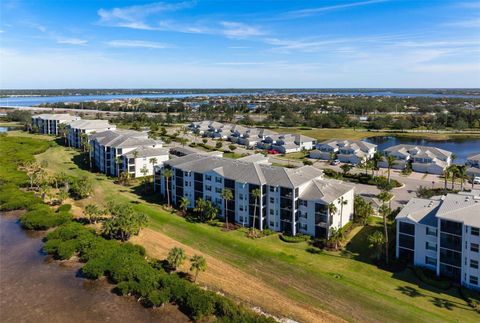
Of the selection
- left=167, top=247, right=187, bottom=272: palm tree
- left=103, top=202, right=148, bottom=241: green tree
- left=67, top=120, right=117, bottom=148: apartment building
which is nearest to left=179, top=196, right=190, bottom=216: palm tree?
left=103, top=202, right=148, bottom=241: green tree

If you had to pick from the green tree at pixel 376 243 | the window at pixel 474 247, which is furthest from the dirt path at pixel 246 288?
the window at pixel 474 247

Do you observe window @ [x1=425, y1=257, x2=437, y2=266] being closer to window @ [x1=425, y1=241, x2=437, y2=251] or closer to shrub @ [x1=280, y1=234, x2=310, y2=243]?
window @ [x1=425, y1=241, x2=437, y2=251]

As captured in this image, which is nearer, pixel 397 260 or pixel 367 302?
pixel 367 302

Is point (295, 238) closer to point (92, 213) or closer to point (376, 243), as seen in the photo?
point (376, 243)

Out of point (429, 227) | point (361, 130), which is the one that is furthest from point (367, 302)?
point (361, 130)

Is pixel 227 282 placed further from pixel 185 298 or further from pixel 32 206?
pixel 32 206
